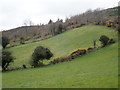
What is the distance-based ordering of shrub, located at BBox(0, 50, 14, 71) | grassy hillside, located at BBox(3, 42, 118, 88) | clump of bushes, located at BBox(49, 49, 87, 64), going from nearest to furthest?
grassy hillside, located at BBox(3, 42, 118, 88), clump of bushes, located at BBox(49, 49, 87, 64), shrub, located at BBox(0, 50, 14, 71)

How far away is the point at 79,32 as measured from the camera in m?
66.2

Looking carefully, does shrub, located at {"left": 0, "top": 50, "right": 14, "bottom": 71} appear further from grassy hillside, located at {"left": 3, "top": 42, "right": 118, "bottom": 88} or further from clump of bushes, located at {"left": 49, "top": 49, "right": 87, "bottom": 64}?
grassy hillside, located at {"left": 3, "top": 42, "right": 118, "bottom": 88}

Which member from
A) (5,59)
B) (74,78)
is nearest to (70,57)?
(5,59)

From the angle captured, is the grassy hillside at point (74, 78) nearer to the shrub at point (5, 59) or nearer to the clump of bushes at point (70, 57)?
the clump of bushes at point (70, 57)

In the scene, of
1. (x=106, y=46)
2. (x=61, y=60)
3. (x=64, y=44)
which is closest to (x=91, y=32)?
(x=64, y=44)

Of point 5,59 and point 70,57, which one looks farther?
point 5,59

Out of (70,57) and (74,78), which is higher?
(74,78)

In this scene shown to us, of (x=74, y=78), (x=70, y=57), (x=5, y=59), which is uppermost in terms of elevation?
(x=74, y=78)

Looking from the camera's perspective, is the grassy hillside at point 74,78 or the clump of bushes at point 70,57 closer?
the grassy hillside at point 74,78

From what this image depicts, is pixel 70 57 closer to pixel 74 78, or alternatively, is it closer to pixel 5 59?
pixel 5 59

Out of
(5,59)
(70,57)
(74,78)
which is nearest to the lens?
(74,78)

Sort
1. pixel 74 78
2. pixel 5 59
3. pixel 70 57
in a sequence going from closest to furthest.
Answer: pixel 74 78, pixel 70 57, pixel 5 59

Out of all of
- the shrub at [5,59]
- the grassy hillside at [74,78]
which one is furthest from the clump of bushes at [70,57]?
the shrub at [5,59]

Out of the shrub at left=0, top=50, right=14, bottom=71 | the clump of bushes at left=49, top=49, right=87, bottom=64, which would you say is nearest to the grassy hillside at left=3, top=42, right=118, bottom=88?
the clump of bushes at left=49, top=49, right=87, bottom=64
